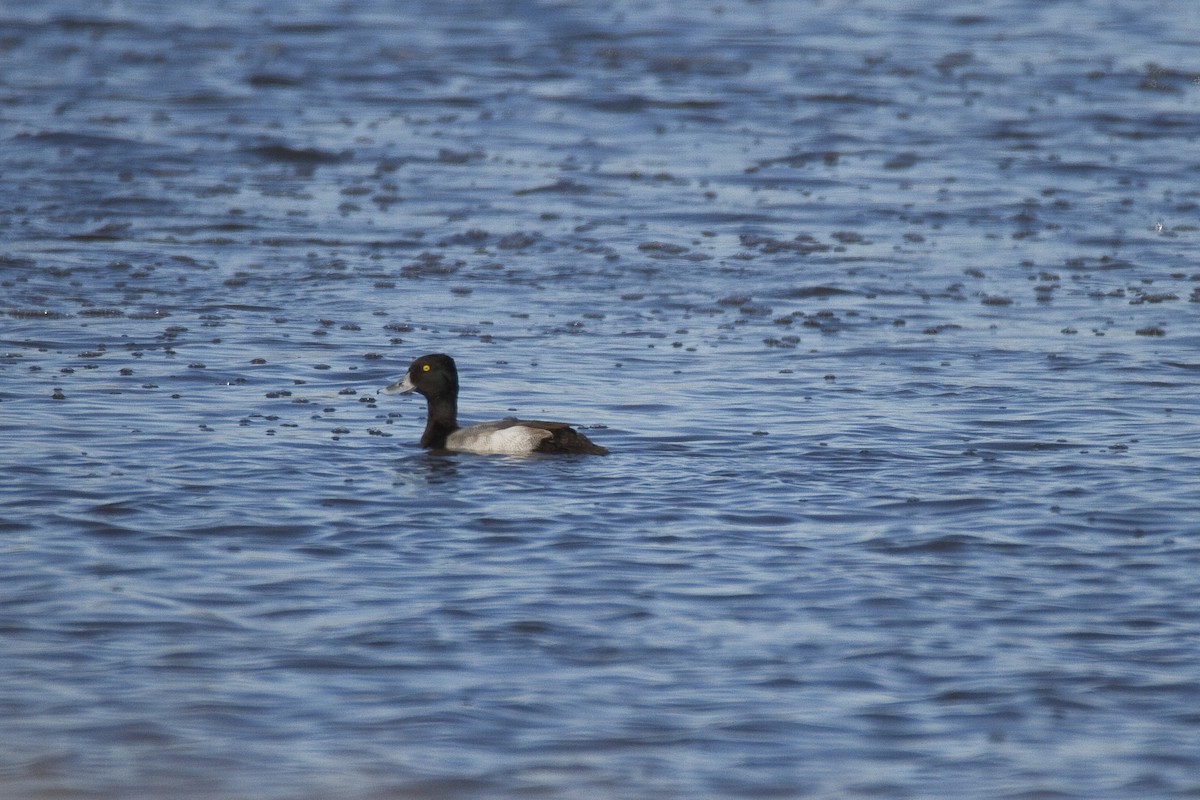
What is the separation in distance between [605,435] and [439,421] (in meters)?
1.23

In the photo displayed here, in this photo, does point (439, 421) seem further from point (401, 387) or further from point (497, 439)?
point (497, 439)

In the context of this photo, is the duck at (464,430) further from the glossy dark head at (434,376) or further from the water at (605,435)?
the water at (605,435)

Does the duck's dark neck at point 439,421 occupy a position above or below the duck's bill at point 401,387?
below

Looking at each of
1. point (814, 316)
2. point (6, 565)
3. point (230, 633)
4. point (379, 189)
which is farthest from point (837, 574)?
point (379, 189)

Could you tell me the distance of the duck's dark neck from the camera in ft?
41.7

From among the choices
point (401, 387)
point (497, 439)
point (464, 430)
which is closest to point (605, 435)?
point (497, 439)

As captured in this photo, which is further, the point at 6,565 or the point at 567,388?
the point at 567,388

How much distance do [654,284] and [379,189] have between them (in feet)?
18.1

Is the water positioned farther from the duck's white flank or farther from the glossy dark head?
the glossy dark head

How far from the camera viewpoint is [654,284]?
1798 centimetres

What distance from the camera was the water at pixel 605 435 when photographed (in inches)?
298

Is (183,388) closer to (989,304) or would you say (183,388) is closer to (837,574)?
(837,574)

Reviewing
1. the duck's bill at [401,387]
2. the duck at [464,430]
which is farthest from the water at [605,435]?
the duck's bill at [401,387]

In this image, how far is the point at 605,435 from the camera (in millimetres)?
12859
